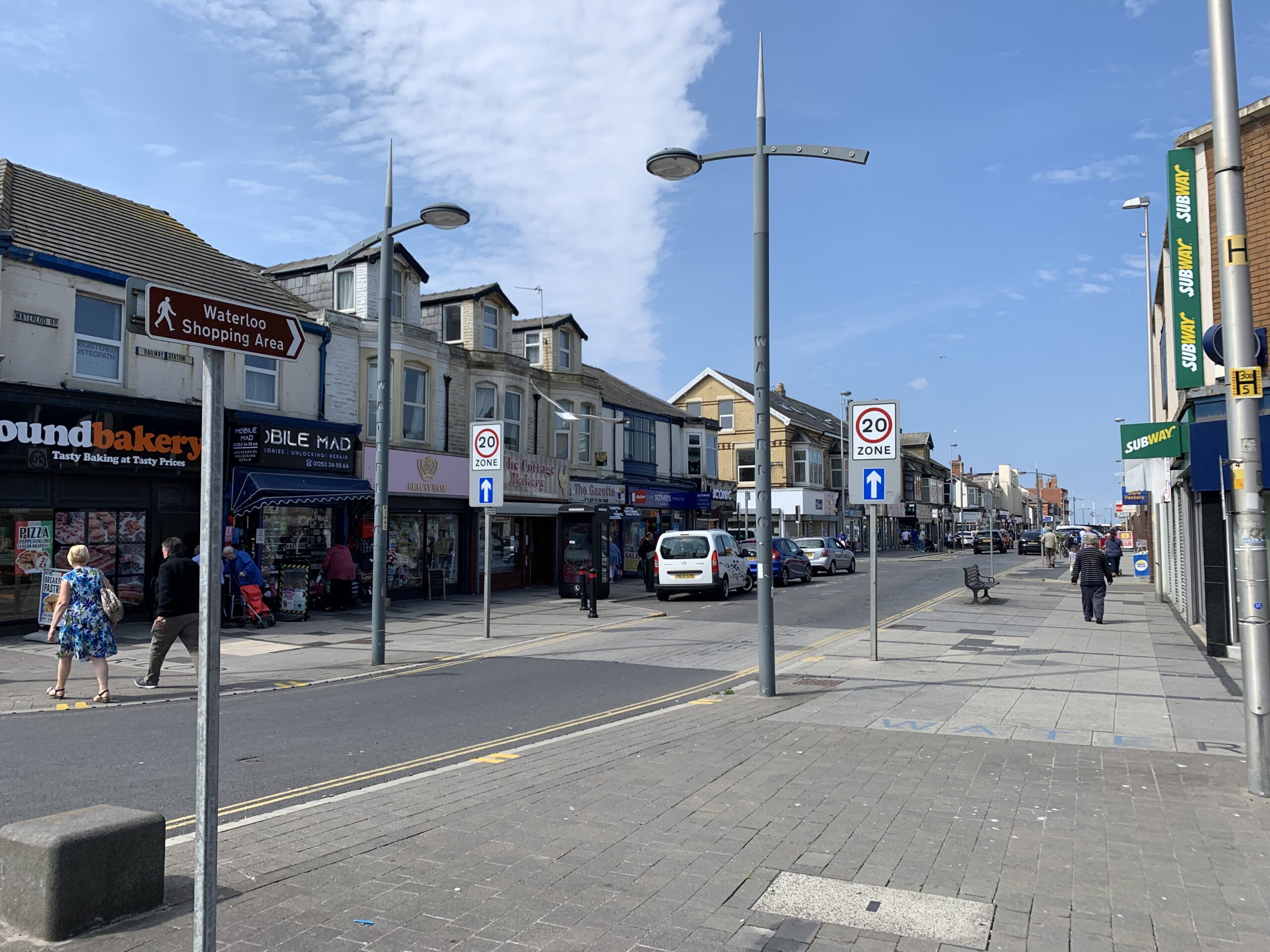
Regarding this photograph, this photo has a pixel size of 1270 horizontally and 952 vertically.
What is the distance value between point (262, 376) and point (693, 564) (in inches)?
454

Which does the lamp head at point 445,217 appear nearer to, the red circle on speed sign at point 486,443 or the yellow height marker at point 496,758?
the red circle on speed sign at point 486,443

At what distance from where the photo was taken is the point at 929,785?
6.40 meters

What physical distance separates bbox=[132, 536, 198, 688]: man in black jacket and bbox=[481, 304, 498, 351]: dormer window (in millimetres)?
17047

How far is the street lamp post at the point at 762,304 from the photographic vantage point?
9.91 m

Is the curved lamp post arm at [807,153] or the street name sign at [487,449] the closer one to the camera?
the curved lamp post arm at [807,153]

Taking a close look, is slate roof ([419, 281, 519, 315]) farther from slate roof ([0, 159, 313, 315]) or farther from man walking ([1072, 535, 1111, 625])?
man walking ([1072, 535, 1111, 625])

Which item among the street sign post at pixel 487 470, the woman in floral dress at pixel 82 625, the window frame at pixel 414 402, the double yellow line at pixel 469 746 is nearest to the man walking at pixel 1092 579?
the double yellow line at pixel 469 746

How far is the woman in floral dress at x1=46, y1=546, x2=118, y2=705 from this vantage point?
32.4 feet

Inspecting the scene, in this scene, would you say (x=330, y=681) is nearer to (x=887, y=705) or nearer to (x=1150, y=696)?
(x=887, y=705)

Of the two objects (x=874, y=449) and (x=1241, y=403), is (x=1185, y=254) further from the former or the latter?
(x=1241, y=403)

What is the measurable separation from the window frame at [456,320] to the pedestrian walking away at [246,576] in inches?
457

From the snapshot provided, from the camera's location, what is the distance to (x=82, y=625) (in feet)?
32.5

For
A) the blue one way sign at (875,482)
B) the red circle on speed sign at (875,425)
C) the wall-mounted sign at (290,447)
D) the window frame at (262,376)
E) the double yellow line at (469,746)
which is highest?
the window frame at (262,376)

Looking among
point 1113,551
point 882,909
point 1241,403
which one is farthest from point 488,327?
point 882,909
